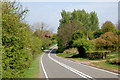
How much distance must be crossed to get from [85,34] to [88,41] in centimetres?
3098

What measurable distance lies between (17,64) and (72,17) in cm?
7899

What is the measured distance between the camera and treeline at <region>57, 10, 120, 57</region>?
39.4 meters

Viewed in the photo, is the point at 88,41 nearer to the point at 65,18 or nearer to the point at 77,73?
the point at 77,73

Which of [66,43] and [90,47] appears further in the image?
[66,43]

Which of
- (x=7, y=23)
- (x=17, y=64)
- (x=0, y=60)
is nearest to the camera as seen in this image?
(x=0, y=60)

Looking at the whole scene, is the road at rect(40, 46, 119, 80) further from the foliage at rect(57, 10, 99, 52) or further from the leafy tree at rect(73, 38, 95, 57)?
the foliage at rect(57, 10, 99, 52)

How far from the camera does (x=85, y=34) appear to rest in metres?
75.4

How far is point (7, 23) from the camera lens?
920 centimetres

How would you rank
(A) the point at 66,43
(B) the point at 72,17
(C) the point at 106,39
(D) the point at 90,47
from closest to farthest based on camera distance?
(C) the point at 106,39 < (D) the point at 90,47 < (A) the point at 66,43 < (B) the point at 72,17

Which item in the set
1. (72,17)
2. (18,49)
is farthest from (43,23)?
(18,49)

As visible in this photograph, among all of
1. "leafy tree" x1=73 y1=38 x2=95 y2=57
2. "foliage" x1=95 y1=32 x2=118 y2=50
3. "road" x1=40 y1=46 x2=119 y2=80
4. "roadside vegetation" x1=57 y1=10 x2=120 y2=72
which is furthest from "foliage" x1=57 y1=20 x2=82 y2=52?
"road" x1=40 y1=46 x2=119 y2=80

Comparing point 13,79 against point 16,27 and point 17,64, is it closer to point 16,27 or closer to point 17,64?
point 17,64

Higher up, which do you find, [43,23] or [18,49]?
[43,23]

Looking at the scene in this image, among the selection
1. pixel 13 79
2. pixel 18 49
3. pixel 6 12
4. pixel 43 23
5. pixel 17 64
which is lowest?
pixel 13 79
